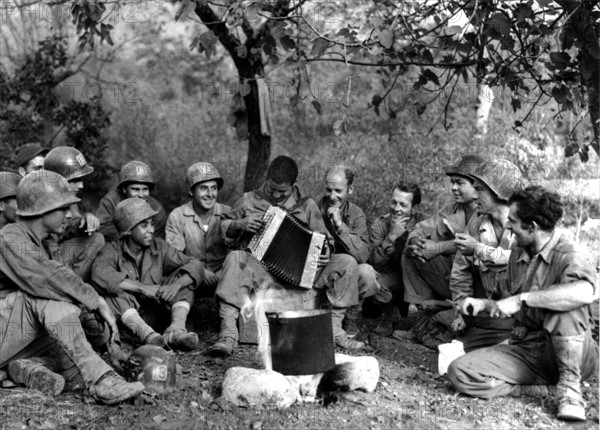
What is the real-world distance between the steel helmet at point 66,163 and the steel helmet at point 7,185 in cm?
59

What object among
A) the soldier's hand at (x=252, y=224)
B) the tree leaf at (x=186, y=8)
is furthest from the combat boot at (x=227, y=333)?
the tree leaf at (x=186, y=8)

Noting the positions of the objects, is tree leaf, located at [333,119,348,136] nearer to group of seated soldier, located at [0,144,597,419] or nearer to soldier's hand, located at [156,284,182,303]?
group of seated soldier, located at [0,144,597,419]

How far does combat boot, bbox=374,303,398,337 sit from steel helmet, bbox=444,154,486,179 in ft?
5.08

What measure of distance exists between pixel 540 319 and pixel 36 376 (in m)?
3.86

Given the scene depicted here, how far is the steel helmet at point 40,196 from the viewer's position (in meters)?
6.70

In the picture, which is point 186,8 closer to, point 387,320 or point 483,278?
point 483,278

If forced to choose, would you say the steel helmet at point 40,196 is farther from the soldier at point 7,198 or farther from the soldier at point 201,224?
the soldier at point 201,224

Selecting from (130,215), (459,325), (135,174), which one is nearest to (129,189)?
(135,174)

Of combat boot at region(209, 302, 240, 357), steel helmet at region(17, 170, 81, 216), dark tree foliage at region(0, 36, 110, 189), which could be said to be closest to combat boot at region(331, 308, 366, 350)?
combat boot at region(209, 302, 240, 357)

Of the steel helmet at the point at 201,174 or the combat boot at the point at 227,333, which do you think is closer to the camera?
the combat boot at the point at 227,333

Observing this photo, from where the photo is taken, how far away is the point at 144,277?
824 centimetres

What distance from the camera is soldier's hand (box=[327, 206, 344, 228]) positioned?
8680 mm

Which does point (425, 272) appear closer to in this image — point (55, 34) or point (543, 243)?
point (543, 243)

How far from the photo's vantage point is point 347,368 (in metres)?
6.68
